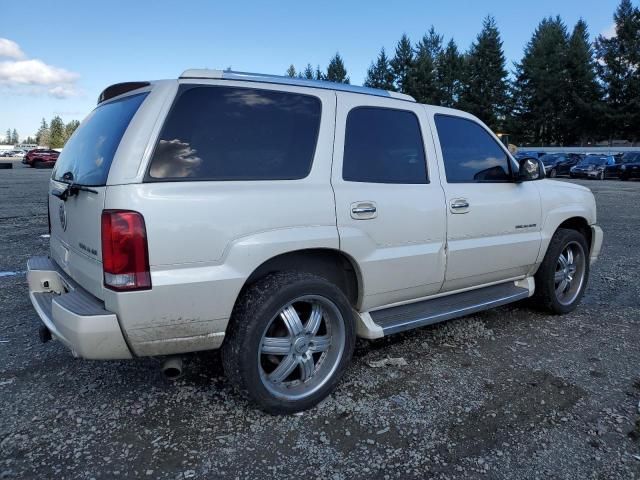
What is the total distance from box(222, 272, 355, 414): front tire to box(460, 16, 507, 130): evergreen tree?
62.3m

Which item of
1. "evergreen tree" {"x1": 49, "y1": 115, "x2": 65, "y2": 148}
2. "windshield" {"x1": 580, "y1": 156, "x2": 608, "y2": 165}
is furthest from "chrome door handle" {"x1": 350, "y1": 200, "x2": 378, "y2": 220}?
"evergreen tree" {"x1": 49, "y1": 115, "x2": 65, "y2": 148}

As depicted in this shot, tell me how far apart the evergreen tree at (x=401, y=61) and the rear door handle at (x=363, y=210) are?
65070 millimetres

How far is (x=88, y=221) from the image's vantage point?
8.58 feet

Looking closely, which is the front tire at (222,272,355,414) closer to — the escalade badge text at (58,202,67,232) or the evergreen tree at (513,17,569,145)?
the escalade badge text at (58,202,67,232)

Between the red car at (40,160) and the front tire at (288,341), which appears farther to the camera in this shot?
the red car at (40,160)

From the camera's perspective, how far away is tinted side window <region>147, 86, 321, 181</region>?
257 cm

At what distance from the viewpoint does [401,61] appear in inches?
2611

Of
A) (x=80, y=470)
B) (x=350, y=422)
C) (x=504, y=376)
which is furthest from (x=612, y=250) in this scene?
(x=80, y=470)

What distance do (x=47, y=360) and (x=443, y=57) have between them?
2716 inches

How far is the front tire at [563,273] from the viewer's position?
450 centimetres

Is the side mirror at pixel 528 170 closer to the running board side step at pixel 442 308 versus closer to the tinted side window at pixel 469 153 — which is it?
the tinted side window at pixel 469 153

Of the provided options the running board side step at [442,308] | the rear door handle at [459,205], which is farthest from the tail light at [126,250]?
the rear door handle at [459,205]

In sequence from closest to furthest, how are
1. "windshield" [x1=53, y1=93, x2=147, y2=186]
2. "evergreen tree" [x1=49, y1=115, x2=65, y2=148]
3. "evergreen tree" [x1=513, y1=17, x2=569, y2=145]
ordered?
1. "windshield" [x1=53, y1=93, x2=147, y2=186]
2. "evergreen tree" [x1=513, y1=17, x2=569, y2=145]
3. "evergreen tree" [x1=49, y1=115, x2=65, y2=148]

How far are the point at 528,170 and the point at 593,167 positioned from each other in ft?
101
